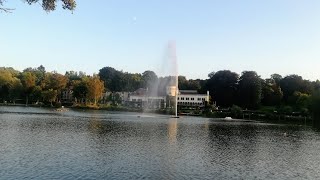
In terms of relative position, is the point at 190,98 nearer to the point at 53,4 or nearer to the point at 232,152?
the point at 232,152

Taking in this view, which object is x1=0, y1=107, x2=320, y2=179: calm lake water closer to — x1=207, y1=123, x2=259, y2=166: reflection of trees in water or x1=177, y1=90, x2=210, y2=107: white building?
x1=207, y1=123, x2=259, y2=166: reflection of trees in water

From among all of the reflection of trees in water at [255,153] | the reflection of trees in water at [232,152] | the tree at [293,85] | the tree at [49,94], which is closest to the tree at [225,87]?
the tree at [293,85]

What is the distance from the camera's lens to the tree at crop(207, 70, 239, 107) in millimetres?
152750

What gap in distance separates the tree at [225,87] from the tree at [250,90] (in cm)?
399

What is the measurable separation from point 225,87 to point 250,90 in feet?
41.7

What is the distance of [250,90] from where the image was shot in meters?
145

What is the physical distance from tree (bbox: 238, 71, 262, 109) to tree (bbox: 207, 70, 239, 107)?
399cm

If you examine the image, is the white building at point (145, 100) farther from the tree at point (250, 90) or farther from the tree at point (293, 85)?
the tree at point (293, 85)

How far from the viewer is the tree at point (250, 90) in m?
144

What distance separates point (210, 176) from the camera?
27609mm

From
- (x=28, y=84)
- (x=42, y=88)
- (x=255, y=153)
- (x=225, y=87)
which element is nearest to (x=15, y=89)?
(x=28, y=84)

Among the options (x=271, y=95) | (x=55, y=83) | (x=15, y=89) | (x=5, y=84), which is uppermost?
(x=55, y=83)

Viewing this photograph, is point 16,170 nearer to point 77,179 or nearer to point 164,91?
point 77,179

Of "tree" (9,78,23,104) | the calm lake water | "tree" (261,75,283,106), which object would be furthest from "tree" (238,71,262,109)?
the calm lake water
